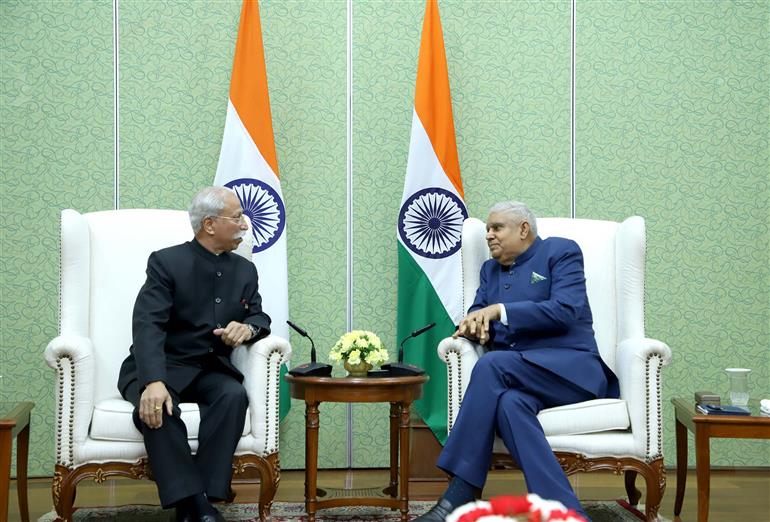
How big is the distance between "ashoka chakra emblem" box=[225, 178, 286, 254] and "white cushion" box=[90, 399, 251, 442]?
138cm

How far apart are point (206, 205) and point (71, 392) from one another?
0.84 meters

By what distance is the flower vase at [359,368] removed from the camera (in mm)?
3539

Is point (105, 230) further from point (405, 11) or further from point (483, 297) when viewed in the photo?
point (405, 11)

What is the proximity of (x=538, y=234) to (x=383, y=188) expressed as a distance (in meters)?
1.10

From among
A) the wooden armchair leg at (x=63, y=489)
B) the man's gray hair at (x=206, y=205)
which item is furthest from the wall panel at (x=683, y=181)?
the wooden armchair leg at (x=63, y=489)

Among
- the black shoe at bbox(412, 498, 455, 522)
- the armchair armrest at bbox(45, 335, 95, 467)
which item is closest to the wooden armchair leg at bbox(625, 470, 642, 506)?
the black shoe at bbox(412, 498, 455, 522)

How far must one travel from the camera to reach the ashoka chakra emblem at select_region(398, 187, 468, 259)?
177 inches

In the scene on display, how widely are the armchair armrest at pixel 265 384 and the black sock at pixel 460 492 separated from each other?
654mm

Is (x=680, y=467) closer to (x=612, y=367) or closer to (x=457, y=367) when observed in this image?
(x=612, y=367)

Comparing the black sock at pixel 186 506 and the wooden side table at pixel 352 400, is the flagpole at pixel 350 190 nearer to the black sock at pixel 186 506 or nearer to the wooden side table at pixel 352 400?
the wooden side table at pixel 352 400

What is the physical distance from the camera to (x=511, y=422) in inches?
123

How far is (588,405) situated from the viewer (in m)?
3.25

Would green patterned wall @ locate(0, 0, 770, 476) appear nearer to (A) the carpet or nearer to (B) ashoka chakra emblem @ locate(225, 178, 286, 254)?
(B) ashoka chakra emblem @ locate(225, 178, 286, 254)

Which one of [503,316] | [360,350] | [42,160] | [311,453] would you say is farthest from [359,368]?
[42,160]
